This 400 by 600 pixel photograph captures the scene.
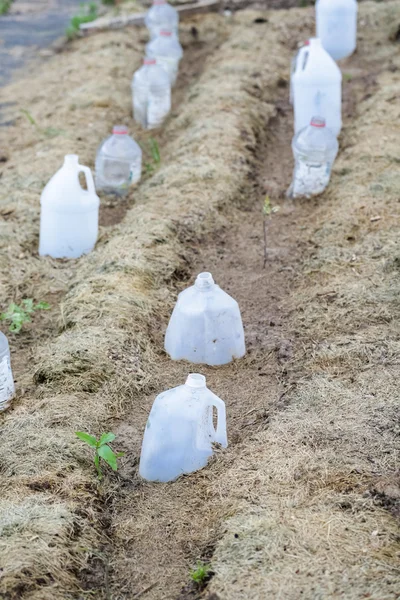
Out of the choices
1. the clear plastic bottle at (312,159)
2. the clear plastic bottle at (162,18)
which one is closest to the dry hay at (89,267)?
the clear plastic bottle at (312,159)

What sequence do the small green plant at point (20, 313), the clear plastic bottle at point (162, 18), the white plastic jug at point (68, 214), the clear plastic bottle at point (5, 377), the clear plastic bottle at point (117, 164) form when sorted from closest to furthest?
the clear plastic bottle at point (5, 377)
the small green plant at point (20, 313)
the white plastic jug at point (68, 214)
the clear plastic bottle at point (117, 164)
the clear plastic bottle at point (162, 18)

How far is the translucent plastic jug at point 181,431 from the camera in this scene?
3.21 m

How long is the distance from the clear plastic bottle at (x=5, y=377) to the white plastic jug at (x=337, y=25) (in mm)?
6117

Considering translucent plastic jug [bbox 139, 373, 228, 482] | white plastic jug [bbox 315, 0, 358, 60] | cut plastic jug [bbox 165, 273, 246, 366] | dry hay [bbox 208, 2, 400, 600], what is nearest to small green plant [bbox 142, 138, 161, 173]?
dry hay [bbox 208, 2, 400, 600]

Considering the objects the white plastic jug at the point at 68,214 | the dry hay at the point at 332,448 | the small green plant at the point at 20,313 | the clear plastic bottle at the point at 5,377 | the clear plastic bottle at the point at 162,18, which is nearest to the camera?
the dry hay at the point at 332,448

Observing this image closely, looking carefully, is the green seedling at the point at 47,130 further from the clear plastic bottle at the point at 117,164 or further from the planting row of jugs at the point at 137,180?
the clear plastic bottle at the point at 117,164

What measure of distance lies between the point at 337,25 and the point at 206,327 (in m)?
5.70

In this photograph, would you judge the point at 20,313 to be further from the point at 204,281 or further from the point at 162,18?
the point at 162,18

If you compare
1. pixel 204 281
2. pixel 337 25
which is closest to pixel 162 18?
pixel 337 25

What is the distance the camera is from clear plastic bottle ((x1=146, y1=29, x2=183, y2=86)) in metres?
8.45

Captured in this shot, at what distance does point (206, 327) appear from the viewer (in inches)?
157

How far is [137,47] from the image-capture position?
9.86m

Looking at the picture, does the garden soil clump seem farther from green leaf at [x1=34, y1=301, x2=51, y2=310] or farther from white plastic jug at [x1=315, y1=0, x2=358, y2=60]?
white plastic jug at [x1=315, y1=0, x2=358, y2=60]

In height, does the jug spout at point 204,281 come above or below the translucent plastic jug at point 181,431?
above
